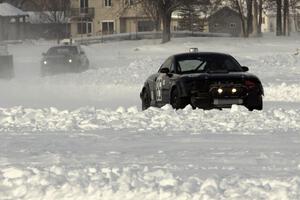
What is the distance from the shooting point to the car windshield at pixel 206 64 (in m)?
13.3

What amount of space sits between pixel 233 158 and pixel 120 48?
4317cm

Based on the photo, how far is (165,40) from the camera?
169 feet

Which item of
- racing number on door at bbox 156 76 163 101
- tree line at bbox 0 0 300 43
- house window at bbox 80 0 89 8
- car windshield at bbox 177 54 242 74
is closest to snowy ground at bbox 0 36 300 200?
racing number on door at bbox 156 76 163 101

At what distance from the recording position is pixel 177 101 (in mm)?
12688

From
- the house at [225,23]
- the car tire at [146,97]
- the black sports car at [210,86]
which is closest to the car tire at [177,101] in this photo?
the black sports car at [210,86]

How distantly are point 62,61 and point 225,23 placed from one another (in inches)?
2622

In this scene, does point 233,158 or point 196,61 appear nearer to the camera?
point 233,158

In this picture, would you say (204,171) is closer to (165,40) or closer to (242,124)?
(242,124)

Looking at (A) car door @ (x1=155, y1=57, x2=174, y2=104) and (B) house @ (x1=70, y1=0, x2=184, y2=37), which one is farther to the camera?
(B) house @ (x1=70, y1=0, x2=184, y2=37)

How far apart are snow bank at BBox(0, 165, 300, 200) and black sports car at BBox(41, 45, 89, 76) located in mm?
23431

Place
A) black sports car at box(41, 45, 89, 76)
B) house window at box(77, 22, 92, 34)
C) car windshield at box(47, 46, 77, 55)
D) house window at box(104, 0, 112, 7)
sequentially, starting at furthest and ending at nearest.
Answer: house window at box(77, 22, 92, 34) < house window at box(104, 0, 112, 7) < car windshield at box(47, 46, 77, 55) < black sports car at box(41, 45, 89, 76)

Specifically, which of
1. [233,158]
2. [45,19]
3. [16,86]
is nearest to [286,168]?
[233,158]

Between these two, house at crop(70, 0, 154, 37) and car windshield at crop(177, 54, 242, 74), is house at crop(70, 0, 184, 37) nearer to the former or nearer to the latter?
house at crop(70, 0, 154, 37)

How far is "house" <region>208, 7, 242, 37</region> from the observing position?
86.1 m
